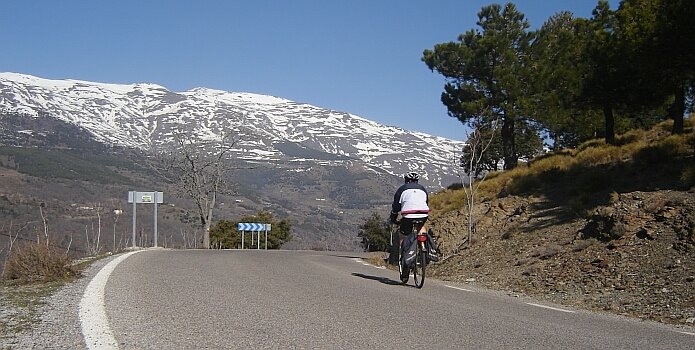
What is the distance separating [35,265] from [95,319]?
3.88 meters

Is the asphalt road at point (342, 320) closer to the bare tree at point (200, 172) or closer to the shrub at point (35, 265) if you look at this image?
the shrub at point (35, 265)

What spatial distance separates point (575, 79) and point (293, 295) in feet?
74.0

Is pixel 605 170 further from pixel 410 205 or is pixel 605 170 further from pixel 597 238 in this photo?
pixel 410 205

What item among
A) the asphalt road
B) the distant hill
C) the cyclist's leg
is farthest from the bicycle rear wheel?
the distant hill

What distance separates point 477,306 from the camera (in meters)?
8.27

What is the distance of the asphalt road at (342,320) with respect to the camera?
579cm

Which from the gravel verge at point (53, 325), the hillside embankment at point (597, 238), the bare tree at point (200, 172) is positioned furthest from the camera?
the bare tree at point (200, 172)

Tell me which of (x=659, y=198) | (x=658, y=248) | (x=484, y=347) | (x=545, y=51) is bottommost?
(x=484, y=347)

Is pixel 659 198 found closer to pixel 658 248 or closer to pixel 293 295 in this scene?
pixel 658 248

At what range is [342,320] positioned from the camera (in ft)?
22.2

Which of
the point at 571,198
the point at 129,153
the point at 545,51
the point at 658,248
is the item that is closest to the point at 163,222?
the point at 545,51

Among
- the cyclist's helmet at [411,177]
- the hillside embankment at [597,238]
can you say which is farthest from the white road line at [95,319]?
the hillside embankment at [597,238]

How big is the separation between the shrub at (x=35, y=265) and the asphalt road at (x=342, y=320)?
0.74 metres

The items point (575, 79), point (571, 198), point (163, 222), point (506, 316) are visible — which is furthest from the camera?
point (163, 222)
